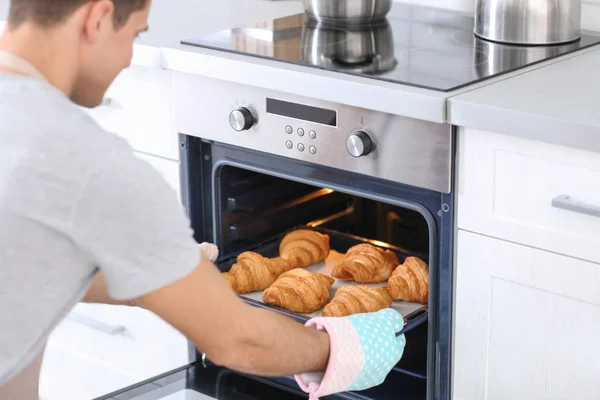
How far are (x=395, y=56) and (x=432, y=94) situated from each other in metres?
0.29

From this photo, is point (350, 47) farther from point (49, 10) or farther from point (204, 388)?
point (49, 10)

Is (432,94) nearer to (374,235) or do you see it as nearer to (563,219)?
(563,219)

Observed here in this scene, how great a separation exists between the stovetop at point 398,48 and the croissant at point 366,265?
0.38 m

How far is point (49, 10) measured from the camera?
1.10 meters

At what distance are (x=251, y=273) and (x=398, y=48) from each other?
518 millimetres

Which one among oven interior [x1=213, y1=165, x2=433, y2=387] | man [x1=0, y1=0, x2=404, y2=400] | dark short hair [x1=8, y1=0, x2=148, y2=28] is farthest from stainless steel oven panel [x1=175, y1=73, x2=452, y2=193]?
dark short hair [x1=8, y1=0, x2=148, y2=28]

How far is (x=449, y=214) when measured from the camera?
173 centimetres

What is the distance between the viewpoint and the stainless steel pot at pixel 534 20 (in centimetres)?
198

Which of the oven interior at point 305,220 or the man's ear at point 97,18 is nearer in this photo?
the man's ear at point 97,18

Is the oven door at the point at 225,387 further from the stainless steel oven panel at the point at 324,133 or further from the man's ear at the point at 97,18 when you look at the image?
the man's ear at the point at 97,18

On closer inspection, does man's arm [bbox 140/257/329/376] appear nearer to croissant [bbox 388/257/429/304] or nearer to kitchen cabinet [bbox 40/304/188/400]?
croissant [bbox 388/257/429/304]

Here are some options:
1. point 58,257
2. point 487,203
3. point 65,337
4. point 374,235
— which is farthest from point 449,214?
point 65,337

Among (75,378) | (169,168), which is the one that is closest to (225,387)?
(169,168)

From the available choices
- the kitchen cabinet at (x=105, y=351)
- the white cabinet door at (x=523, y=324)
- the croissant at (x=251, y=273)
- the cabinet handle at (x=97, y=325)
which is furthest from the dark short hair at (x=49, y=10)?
the cabinet handle at (x=97, y=325)
